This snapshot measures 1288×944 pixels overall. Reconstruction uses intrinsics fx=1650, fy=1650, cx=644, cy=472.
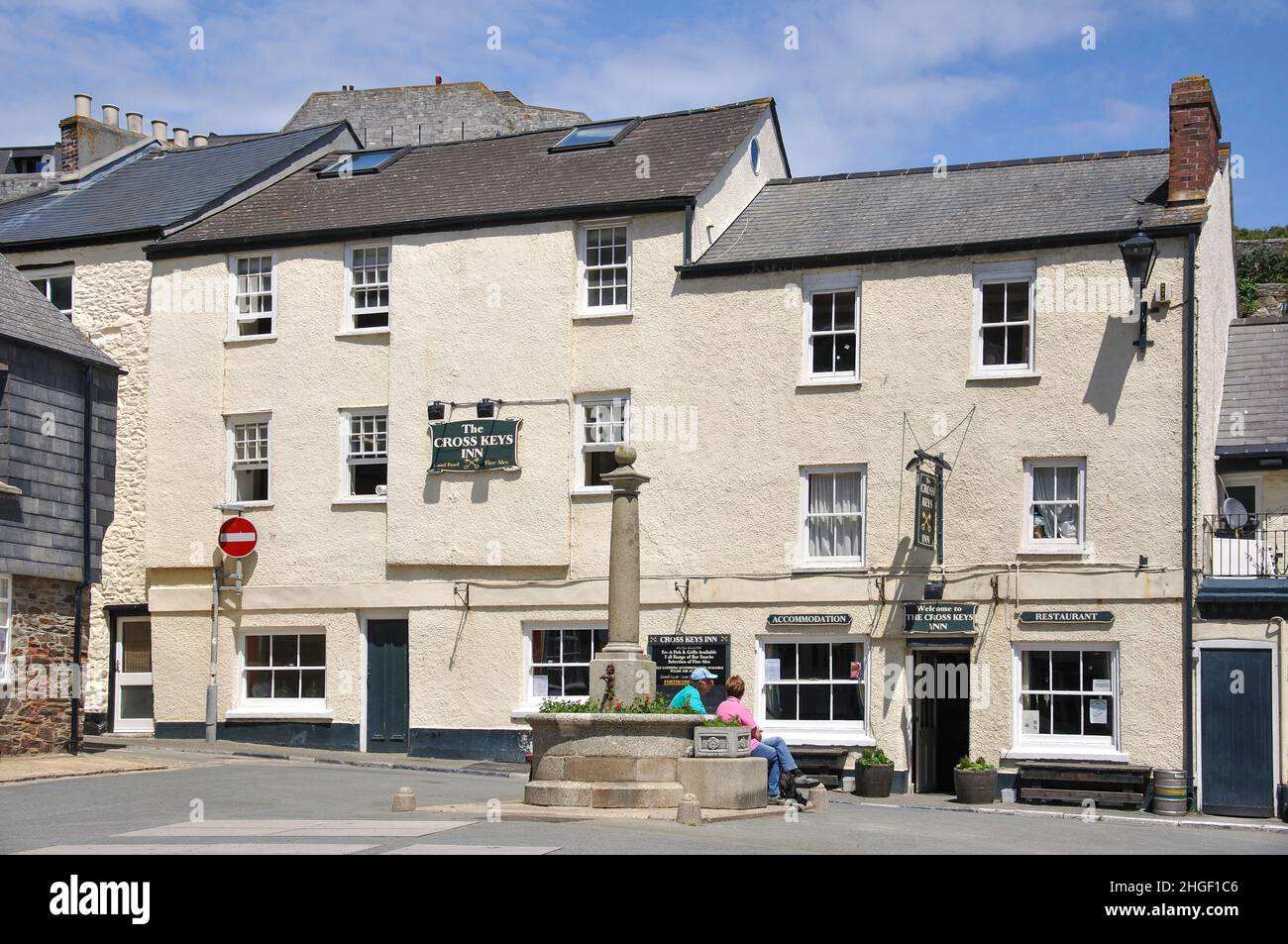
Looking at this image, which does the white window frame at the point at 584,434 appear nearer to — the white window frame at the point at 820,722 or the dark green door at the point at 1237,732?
the white window frame at the point at 820,722

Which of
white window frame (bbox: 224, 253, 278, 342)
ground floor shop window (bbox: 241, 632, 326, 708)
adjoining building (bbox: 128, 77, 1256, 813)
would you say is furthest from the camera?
white window frame (bbox: 224, 253, 278, 342)


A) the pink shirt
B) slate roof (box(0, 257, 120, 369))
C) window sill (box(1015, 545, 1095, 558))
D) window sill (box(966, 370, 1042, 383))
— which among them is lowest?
the pink shirt

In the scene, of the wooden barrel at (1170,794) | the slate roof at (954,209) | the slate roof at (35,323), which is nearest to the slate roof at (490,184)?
the slate roof at (954,209)

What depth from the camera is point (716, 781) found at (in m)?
17.5

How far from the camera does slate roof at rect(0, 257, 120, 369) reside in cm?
2436

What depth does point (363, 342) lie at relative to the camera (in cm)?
2803

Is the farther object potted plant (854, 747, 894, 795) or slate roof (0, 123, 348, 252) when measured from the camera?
slate roof (0, 123, 348, 252)

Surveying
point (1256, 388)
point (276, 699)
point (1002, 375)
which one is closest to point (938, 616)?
point (1002, 375)

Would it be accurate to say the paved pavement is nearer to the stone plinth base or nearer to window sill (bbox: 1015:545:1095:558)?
the stone plinth base

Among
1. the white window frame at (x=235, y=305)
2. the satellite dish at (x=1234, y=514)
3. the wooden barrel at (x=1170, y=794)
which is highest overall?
the white window frame at (x=235, y=305)

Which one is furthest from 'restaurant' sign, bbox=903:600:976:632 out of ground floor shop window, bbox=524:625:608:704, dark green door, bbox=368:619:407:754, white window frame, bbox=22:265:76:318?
white window frame, bbox=22:265:76:318

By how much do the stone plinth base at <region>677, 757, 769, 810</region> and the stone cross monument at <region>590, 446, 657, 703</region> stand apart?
125cm

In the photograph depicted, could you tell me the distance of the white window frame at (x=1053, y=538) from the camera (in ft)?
78.1

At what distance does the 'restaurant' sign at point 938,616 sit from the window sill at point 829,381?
137 inches
